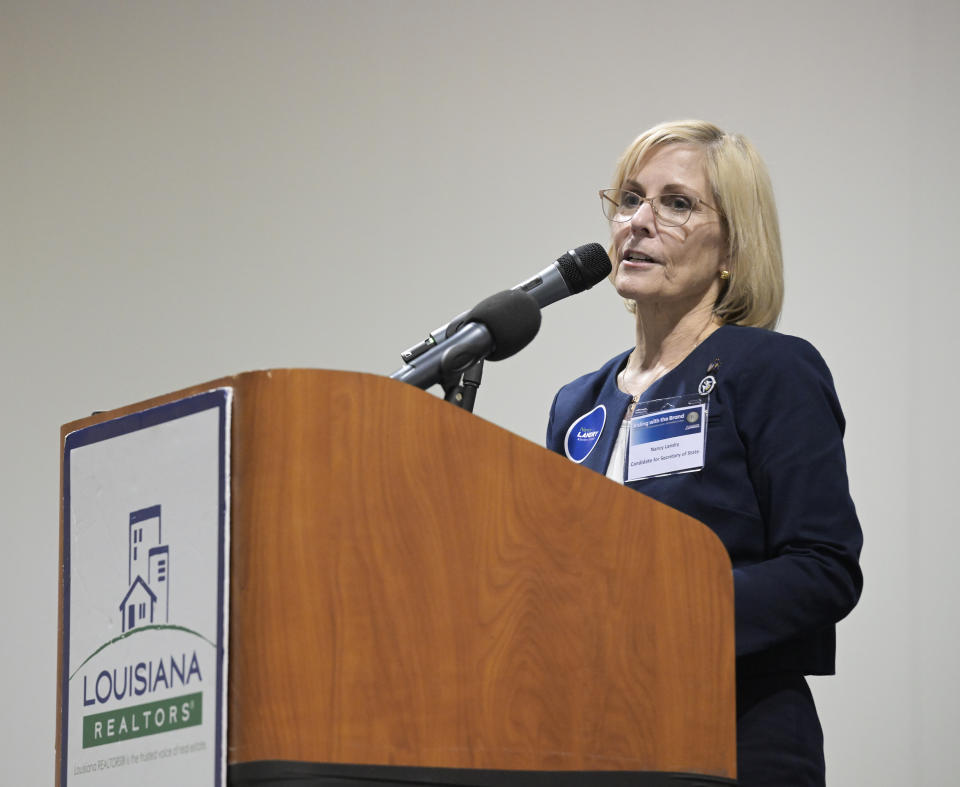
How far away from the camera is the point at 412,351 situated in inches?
56.9

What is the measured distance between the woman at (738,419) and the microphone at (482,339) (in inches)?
17.0

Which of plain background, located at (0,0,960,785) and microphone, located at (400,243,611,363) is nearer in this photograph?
microphone, located at (400,243,611,363)

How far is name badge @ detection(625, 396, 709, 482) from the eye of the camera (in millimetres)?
1754

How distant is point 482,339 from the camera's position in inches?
53.2

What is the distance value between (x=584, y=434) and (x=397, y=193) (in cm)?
164

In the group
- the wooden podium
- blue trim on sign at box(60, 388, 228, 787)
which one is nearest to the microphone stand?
the wooden podium

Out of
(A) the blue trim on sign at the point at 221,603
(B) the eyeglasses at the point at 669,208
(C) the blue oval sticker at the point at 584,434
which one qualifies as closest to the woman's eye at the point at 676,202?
(B) the eyeglasses at the point at 669,208

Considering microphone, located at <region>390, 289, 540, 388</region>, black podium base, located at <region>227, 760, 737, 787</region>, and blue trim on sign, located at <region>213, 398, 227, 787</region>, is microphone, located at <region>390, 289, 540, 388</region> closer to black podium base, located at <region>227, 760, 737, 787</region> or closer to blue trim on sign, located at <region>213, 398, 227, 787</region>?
blue trim on sign, located at <region>213, 398, 227, 787</region>

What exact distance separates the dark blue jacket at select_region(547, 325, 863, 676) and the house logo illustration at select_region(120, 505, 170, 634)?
72cm

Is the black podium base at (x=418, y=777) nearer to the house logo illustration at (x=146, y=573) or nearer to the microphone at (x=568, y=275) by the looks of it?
the house logo illustration at (x=146, y=573)

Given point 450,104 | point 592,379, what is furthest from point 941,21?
point 592,379

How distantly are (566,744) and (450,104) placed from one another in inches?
101

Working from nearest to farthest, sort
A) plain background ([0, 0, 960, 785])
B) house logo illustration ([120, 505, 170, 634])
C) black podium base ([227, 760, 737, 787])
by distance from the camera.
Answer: black podium base ([227, 760, 737, 787]) < house logo illustration ([120, 505, 170, 634]) < plain background ([0, 0, 960, 785])

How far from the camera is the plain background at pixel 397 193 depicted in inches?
118
